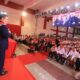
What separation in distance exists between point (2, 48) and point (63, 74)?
5.28 ft

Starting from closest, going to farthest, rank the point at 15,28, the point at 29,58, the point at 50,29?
the point at 29,58, the point at 50,29, the point at 15,28

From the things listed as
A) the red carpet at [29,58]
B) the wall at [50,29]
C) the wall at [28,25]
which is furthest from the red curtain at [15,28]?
the red carpet at [29,58]

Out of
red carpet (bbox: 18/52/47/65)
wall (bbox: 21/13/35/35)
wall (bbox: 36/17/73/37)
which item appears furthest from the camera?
wall (bbox: 21/13/35/35)

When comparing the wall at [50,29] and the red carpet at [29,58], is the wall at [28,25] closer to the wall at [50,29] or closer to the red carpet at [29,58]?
the wall at [50,29]

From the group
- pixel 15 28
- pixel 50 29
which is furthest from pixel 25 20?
pixel 50 29

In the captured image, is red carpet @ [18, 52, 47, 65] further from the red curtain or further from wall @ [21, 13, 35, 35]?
wall @ [21, 13, 35, 35]

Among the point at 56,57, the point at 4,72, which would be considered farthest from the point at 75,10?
the point at 4,72

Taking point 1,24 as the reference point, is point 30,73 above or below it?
below

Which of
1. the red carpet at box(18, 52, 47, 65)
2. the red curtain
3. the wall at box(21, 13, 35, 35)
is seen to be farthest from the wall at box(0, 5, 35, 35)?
the red carpet at box(18, 52, 47, 65)

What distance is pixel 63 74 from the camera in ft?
8.67

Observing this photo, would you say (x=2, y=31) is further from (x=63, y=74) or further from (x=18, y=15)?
(x=18, y=15)

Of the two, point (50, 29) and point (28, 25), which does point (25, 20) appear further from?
point (50, 29)

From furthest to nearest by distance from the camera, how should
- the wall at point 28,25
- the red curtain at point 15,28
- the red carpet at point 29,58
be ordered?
1. the wall at point 28,25
2. the red curtain at point 15,28
3. the red carpet at point 29,58

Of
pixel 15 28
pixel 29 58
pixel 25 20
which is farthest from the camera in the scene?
pixel 25 20
